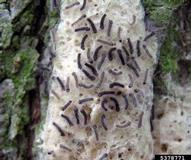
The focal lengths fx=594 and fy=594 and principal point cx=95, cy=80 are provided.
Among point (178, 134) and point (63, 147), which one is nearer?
point (63, 147)

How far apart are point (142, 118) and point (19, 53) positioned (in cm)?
43

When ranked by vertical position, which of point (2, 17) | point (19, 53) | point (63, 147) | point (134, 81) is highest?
point (2, 17)

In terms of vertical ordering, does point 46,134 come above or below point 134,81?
below

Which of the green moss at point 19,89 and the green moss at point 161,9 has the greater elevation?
the green moss at point 161,9

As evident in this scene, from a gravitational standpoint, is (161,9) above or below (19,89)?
above

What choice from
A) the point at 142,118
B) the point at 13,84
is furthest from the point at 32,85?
the point at 142,118

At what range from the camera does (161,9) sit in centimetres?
184

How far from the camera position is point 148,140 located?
1782 millimetres

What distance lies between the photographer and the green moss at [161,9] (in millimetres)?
1838

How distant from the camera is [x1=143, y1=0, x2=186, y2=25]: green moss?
1.84m

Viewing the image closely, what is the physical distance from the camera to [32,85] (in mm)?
1820

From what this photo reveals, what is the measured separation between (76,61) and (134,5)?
0.25 m

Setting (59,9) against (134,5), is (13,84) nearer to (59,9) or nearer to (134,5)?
(59,9)

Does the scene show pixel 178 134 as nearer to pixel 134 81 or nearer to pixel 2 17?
pixel 134 81
